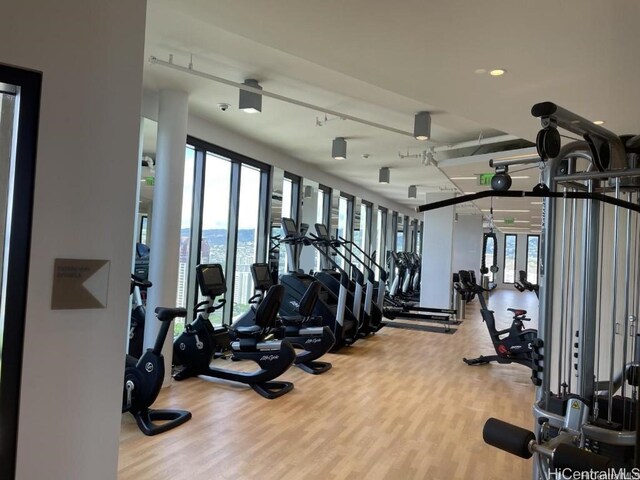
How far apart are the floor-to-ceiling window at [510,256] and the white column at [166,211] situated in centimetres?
2122

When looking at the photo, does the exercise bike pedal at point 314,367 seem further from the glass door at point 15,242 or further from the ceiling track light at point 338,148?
the glass door at point 15,242

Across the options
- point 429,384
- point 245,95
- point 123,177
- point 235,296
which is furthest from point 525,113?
point 235,296

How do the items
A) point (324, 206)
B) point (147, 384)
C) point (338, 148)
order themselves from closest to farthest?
point (147, 384) → point (338, 148) → point (324, 206)

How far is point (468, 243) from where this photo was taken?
16.4 meters

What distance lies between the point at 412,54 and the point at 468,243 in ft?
46.6

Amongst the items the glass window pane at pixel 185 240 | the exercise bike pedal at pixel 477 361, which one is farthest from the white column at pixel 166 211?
the exercise bike pedal at pixel 477 361

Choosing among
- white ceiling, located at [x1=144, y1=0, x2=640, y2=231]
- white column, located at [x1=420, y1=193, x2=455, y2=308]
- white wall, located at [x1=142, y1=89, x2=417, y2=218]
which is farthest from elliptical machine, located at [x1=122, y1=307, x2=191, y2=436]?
white column, located at [x1=420, y1=193, x2=455, y2=308]

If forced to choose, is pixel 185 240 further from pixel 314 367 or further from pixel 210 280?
pixel 314 367

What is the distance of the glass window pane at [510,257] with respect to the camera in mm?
23031

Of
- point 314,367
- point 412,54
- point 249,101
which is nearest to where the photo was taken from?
point 412,54

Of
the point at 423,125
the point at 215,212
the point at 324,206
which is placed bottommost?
the point at 215,212

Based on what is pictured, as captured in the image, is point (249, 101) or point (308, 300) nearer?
point (249, 101)

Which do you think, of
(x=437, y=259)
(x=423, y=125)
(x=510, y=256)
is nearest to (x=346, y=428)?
(x=423, y=125)

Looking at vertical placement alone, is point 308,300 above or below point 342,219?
below
